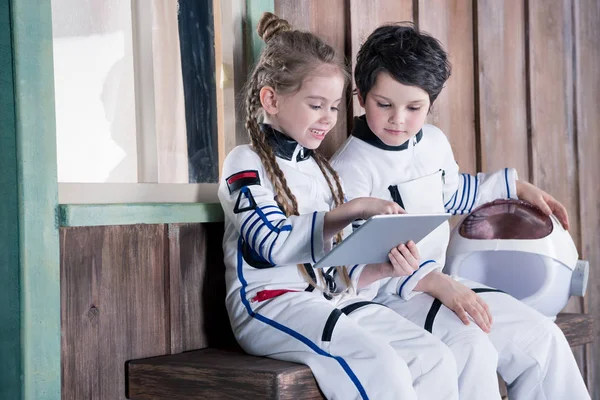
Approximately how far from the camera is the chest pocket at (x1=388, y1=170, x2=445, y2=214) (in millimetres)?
1712

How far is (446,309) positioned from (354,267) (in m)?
0.21

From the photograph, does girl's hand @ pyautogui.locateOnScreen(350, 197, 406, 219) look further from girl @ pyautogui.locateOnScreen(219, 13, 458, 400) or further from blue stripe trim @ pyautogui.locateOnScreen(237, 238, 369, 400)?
blue stripe trim @ pyautogui.locateOnScreen(237, 238, 369, 400)

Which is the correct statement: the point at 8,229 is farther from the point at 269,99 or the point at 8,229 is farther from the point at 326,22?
the point at 326,22

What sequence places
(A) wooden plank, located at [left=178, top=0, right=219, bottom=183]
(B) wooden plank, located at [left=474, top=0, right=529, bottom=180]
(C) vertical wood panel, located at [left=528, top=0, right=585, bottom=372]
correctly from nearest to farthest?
1. (A) wooden plank, located at [left=178, top=0, right=219, bottom=183]
2. (B) wooden plank, located at [left=474, top=0, right=529, bottom=180]
3. (C) vertical wood panel, located at [left=528, top=0, right=585, bottom=372]

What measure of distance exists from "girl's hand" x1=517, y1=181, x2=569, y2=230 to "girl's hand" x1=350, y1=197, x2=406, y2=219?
708 millimetres

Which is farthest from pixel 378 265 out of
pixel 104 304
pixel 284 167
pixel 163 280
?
pixel 104 304

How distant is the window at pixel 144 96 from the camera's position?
1380 mm

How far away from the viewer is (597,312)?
2.97 metres

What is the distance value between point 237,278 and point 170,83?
43 centimetres

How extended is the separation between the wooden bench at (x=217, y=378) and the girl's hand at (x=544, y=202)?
2.82 feet

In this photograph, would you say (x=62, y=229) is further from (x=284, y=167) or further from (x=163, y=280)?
(x=284, y=167)

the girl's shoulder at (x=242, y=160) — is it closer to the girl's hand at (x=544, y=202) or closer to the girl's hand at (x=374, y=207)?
the girl's hand at (x=374, y=207)

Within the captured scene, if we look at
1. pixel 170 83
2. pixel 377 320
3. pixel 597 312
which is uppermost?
pixel 170 83

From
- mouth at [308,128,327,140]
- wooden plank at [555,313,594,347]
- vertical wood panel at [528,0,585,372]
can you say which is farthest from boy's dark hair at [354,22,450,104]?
vertical wood panel at [528,0,585,372]
